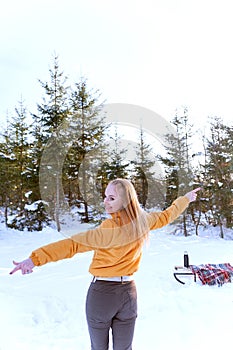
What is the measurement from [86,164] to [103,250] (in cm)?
1218

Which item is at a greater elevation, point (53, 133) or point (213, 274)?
point (53, 133)

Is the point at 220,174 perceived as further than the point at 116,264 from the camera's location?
Yes

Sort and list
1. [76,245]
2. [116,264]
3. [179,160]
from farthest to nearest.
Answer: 1. [179,160]
2. [116,264]
3. [76,245]

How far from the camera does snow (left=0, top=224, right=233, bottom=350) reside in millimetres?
2908

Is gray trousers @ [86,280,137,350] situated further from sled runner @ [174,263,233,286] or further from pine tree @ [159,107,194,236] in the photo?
pine tree @ [159,107,194,236]

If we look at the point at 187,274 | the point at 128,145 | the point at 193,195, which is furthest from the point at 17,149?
the point at 193,195

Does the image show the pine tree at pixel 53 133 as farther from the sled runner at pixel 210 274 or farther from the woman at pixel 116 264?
the woman at pixel 116 264

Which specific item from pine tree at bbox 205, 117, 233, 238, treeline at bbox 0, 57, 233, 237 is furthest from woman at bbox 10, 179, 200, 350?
pine tree at bbox 205, 117, 233, 238

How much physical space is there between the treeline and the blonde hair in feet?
38.0

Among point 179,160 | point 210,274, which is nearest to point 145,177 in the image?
point 179,160

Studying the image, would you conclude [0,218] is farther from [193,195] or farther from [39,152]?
[193,195]

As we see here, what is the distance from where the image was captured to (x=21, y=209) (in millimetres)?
16562

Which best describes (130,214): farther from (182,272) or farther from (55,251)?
(182,272)

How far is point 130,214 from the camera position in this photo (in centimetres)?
166
